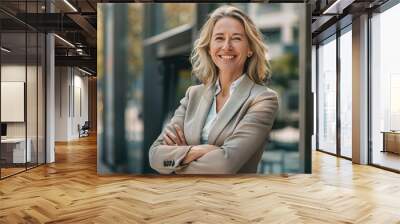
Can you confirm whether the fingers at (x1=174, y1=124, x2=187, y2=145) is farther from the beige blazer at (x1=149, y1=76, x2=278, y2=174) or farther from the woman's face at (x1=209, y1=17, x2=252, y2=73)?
the woman's face at (x1=209, y1=17, x2=252, y2=73)

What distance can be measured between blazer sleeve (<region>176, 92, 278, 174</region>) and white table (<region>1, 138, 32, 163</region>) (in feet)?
10.0

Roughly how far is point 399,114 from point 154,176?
14.5 ft

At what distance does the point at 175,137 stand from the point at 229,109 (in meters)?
0.95

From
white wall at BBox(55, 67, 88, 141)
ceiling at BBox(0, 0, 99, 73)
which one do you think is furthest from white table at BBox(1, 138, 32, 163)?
white wall at BBox(55, 67, 88, 141)

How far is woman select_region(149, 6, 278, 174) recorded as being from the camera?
242 inches

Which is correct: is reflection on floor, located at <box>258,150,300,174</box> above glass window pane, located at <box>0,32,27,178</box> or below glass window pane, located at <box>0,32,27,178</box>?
below

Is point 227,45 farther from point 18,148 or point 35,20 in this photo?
point 18,148

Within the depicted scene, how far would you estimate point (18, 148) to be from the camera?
7266 millimetres

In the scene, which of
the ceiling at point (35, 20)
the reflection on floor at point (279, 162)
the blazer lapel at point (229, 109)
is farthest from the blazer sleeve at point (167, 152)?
the ceiling at point (35, 20)

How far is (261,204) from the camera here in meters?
4.77

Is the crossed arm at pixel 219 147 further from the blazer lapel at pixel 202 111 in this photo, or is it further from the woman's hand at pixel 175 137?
the blazer lapel at pixel 202 111

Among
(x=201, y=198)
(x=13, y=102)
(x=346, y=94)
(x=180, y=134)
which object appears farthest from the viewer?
(x=346, y=94)

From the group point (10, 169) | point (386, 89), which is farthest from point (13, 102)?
point (386, 89)

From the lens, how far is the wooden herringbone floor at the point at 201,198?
4.19m
